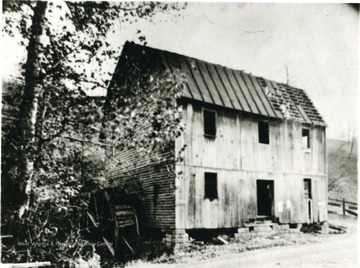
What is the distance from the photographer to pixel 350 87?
992 centimetres

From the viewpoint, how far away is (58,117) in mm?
7984

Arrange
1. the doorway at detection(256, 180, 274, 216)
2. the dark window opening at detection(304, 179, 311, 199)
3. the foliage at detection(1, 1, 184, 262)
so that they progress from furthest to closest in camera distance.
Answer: the doorway at detection(256, 180, 274, 216), the dark window opening at detection(304, 179, 311, 199), the foliage at detection(1, 1, 184, 262)

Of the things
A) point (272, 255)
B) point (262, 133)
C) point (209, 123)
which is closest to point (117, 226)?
point (209, 123)

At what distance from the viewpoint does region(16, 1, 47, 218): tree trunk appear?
7.42 meters

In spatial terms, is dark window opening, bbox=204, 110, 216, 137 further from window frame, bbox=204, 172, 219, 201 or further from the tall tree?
the tall tree

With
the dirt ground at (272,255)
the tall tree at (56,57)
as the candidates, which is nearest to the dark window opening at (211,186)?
the dirt ground at (272,255)

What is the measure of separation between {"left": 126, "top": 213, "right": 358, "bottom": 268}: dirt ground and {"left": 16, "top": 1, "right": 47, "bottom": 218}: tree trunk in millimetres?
4526

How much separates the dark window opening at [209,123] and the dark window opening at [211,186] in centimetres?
141

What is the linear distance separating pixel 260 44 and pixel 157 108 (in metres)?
3.24

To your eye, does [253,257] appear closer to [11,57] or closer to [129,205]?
[129,205]

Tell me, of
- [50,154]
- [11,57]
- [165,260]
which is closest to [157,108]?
[50,154]

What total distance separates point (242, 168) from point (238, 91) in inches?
109

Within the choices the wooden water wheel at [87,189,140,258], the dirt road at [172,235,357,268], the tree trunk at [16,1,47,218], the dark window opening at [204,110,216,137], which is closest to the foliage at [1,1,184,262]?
the tree trunk at [16,1,47,218]

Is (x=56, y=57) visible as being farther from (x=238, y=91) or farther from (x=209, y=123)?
(x=238, y=91)
